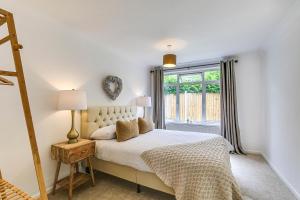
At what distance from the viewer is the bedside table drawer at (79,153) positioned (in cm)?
217

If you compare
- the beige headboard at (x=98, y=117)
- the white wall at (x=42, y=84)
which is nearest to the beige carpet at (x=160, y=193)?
the white wall at (x=42, y=84)

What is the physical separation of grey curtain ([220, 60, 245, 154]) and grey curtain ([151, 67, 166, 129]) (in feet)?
5.70

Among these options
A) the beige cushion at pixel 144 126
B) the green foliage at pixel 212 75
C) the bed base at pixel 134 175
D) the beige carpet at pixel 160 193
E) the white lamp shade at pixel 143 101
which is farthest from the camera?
the green foliage at pixel 212 75

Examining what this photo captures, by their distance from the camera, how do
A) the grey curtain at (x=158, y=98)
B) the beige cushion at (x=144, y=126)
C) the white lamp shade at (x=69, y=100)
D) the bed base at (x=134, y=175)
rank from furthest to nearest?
the grey curtain at (x=158, y=98) < the beige cushion at (x=144, y=126) < the white lamp shade at (x=69, y=100) < the bed base at (x=134, y=175)

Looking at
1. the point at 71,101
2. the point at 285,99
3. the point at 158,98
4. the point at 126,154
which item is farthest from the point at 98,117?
the point at 285,99

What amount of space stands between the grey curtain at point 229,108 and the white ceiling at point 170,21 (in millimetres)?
691

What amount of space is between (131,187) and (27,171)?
1427mm

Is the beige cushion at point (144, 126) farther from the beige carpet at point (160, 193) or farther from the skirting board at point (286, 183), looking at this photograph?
the skirting board at point (286, 183)

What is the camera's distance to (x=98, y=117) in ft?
10.1

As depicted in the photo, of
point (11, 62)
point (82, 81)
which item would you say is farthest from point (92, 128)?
point (11, 62)

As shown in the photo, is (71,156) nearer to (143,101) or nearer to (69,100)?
(69,100)

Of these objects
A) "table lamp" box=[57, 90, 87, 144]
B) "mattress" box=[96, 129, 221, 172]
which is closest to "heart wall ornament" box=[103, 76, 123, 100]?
"table lamp" box=[57, 90, 87, 144]

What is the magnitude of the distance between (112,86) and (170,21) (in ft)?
6.29

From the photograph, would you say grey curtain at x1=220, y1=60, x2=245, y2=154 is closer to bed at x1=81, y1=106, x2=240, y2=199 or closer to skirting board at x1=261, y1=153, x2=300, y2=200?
skirting board at x1=261, y1=153, x2=300, y2=200
